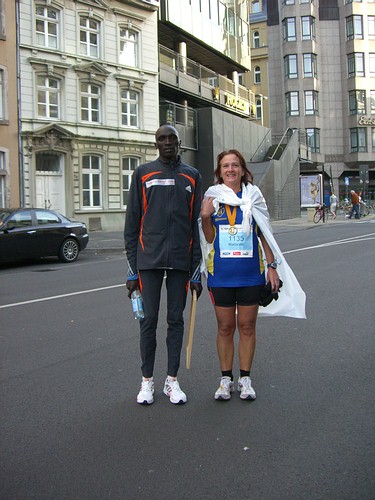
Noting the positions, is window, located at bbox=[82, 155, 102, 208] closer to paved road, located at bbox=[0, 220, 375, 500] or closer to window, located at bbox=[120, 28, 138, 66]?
window, located at bbox=[120, 28, 138, 66]

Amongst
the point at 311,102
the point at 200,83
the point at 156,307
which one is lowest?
the point at 156,307

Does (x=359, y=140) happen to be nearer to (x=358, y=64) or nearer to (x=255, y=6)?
(x=358, y=64)

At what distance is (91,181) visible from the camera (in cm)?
2614

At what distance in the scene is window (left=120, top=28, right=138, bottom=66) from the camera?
27.3 meters

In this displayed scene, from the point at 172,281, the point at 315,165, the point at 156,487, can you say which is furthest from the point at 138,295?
the point at 315,165

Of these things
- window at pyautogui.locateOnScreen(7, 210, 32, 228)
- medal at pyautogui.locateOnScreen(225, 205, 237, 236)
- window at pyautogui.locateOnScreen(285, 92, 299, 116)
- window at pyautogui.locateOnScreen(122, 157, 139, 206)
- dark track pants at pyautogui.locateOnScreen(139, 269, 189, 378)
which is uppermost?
window at pyautogui.locateOnScreen(285, 92, 299, 116)

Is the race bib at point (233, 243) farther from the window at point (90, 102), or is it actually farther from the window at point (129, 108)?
the window at point (129, 108)

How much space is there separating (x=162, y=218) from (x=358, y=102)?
59.8m

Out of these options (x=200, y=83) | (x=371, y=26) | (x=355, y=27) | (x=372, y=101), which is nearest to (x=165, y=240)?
(x=200, y=83)

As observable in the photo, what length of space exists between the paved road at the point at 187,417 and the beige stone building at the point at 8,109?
55.1 ft

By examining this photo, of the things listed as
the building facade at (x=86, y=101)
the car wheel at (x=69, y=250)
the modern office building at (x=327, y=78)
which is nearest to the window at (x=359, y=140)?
the modern office building at (x=327, y=78)

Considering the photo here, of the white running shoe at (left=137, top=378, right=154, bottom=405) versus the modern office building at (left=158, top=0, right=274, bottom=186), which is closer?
the white running shoe at (left=137, top=378, right=154, bottom=405)

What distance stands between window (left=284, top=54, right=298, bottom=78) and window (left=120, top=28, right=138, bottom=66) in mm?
34688

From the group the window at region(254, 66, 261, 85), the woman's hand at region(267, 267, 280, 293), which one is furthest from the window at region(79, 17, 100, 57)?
the window at region(254, 66, 261, 85)
